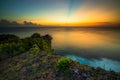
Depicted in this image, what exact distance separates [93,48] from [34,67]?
46.0 feet

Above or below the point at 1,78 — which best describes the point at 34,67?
above

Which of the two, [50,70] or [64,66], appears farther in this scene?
[50,70]

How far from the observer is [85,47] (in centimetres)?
2042

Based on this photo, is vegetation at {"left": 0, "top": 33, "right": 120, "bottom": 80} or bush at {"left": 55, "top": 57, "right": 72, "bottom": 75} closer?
vegetation at {"left": 0, "top": 33, "right": 120, "bottom": 80}

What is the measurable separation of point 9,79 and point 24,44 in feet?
17.4

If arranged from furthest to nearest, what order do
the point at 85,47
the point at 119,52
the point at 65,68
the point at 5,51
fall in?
the point at 85,47
the point at 119,52
the point at 5,51
the point at 65,68

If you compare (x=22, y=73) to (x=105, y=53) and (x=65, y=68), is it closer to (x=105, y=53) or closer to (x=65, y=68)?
(x=65, y=68)

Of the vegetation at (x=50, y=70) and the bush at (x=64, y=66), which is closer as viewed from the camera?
the vegetation at (x=50, y=70)

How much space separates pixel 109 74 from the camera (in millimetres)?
6234

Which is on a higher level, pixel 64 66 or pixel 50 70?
pixel 64 66

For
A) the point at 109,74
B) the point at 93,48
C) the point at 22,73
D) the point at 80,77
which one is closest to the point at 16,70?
the point at 22,73

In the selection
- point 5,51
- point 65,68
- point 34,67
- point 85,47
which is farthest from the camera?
point 85,47

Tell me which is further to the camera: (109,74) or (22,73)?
(22,73)

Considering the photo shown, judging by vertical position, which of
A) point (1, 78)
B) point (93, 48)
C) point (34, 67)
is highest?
point (34, 67)
